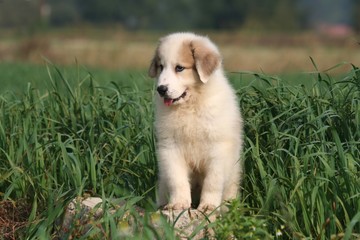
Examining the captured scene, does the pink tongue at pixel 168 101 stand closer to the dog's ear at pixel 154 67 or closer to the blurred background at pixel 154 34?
the dog's ear at pixel 154 67

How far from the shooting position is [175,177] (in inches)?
196

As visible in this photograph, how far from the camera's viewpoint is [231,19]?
78.5 metres

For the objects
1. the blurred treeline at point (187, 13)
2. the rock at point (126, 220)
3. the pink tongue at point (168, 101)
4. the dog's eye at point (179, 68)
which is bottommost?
the blurred treeline at point (187, 13)

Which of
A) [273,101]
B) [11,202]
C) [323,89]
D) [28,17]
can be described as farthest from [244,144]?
[28,17]

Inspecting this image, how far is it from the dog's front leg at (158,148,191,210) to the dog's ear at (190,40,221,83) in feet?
Answer: 1.72

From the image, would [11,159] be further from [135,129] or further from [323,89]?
[323,89]

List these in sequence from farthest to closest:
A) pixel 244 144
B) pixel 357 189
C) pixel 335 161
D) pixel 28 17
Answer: pixel 28 17 → pixel 244 144 → pixel 335 161 → pixel 357 189

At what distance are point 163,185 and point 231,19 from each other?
74.2 meters

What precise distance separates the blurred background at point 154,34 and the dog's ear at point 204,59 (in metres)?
0.97

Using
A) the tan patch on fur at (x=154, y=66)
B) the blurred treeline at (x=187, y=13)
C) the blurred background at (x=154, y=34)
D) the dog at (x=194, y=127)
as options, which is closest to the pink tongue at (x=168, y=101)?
the dog at (x=194, y=127)

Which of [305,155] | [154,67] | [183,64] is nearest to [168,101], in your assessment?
[183,64]

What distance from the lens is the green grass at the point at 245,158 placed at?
4.77 m

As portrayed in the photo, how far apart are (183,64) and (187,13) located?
93210mm

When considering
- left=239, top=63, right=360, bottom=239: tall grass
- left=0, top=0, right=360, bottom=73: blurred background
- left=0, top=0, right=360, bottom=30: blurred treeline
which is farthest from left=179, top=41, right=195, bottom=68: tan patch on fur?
left=0, top=0, right=360, bottom=30: blurred treeline
